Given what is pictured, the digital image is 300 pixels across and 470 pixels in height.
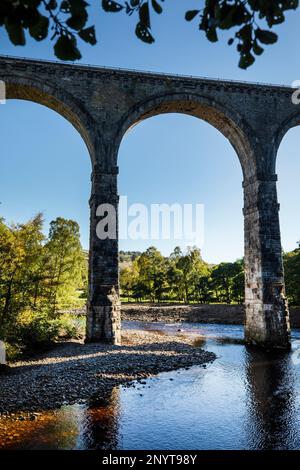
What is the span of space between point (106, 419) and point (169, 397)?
7.18 feet

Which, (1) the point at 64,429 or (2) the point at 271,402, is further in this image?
(2) the point at 271,402

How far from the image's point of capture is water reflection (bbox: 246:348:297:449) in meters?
6.90

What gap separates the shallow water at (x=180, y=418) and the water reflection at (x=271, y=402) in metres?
A: 0.02

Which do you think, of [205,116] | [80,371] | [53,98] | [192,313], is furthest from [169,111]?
[192,313]

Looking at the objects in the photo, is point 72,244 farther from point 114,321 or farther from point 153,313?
point 153,313

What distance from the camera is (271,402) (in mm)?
9109

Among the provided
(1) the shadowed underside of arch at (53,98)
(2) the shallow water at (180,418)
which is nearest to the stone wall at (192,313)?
(2) the shallow water at (180,418)

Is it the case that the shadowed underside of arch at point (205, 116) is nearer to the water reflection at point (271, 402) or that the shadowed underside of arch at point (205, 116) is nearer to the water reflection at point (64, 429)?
the water reflection at point (271, 402)

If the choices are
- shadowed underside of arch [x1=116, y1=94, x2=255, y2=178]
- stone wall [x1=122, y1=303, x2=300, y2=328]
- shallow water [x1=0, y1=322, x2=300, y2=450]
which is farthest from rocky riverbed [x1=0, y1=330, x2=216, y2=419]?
stone wall [x1=122, y1=303, x2=300, y2=328]

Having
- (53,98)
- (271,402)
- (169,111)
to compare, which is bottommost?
(271,402)

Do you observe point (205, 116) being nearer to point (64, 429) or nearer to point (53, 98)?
point (53, 98)

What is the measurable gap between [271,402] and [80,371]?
5687 millimetres

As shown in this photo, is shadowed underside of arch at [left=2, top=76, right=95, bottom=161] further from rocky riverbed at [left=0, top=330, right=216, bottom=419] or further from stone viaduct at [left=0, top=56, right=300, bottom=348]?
rocky riverbed at [left=0, top=330, right=216, bottom=419]

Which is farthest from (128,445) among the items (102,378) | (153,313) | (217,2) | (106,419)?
(153,313)
